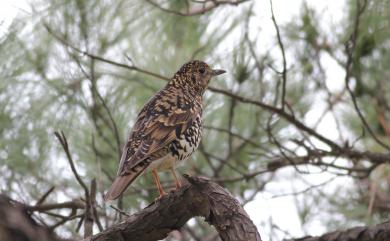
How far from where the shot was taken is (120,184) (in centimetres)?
413

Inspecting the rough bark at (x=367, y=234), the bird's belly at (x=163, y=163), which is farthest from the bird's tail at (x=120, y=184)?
the rough bark at (x=367, y=234)

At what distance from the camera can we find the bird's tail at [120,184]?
399 cm

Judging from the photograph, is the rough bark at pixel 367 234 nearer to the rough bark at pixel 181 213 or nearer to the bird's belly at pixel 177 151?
the rough bark at pixel 181 213

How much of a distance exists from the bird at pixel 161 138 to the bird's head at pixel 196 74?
0.80 feet

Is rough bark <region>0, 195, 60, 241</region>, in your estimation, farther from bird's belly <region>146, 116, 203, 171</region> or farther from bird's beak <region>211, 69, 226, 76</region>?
bird's beak <region>211, 69, 226, 76</region>

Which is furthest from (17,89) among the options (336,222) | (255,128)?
(336,222)

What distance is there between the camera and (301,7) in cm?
644

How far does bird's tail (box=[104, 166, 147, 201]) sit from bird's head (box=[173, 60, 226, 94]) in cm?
169

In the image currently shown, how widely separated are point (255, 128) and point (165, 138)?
2.29 metres

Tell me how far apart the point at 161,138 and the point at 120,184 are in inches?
25.4

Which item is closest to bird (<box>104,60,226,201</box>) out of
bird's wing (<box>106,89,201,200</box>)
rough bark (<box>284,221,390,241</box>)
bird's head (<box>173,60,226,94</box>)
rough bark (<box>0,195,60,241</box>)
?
bird's wing (<box>106,89,201,200</box>)

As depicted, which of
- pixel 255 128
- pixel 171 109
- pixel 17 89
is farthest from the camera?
pixel 255 128

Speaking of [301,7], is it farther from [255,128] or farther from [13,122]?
Result: [13,122]

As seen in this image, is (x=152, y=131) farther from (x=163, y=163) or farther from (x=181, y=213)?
(x=181, y=213)
